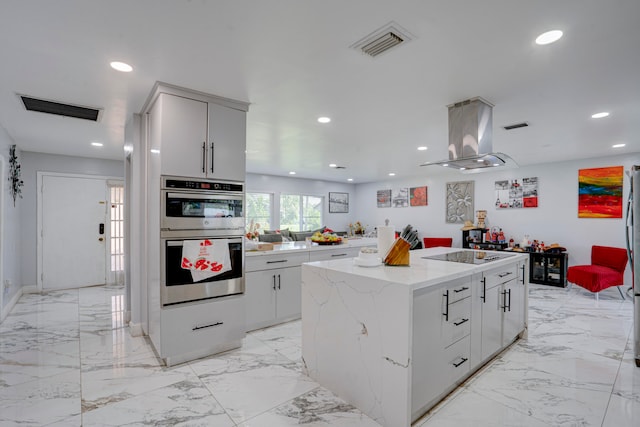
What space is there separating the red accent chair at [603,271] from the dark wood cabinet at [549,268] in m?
0.45

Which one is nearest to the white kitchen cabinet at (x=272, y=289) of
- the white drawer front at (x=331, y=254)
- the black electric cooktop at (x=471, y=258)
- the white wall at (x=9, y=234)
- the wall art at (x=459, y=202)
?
the white drawer front at (x=331, y=254)

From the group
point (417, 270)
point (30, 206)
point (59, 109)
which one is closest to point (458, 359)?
point (417, 270)

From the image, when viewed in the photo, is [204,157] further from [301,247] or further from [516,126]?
[516,126]

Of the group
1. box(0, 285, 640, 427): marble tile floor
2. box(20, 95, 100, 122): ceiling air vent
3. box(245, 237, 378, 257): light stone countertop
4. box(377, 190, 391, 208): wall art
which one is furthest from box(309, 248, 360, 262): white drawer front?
box(377, 190, 391, 208): wall art

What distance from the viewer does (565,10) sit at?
162cm

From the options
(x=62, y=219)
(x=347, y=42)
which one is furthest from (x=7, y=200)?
(x=347, y=42)

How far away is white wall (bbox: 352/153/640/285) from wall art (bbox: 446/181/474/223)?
0.12 meters

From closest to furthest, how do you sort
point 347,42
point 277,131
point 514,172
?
point 347,42, point 277,131, point 514,172

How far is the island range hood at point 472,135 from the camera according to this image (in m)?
2.87

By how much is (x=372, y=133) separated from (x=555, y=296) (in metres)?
3.97

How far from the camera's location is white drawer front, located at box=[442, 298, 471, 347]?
206 centimetres

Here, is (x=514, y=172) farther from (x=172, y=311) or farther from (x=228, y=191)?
(x=172, y=311)

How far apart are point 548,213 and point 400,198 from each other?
346cm

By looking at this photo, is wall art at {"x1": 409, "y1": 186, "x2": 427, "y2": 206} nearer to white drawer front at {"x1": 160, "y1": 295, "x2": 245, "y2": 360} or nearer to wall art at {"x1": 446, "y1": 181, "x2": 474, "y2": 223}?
wall art at {"x1": 446, "y1": 181, "x2": 474, "y2": 223}
